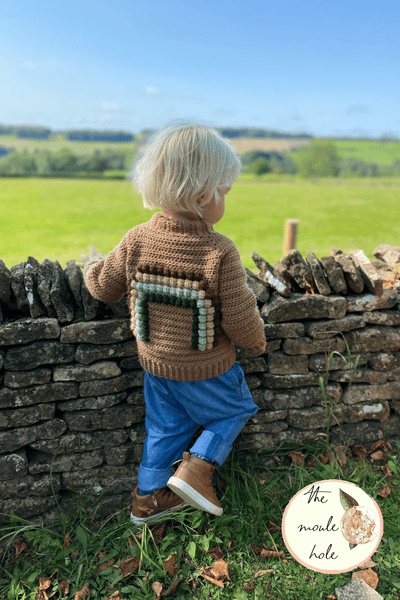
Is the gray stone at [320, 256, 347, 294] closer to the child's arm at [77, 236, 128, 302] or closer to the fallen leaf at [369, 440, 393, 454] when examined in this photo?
the fallen leaf at [369, 440, 393, 454]

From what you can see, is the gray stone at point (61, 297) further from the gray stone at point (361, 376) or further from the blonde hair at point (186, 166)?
the gray stone at point (361, 376)

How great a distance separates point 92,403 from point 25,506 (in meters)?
0.76

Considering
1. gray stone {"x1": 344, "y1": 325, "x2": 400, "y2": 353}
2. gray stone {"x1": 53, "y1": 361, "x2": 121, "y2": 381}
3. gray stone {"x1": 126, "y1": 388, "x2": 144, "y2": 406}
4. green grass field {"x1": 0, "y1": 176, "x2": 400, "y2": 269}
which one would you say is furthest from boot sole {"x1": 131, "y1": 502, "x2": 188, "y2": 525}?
green grass field {"x1": 0, "y1": 176, "x2": 400, "y2": 269}

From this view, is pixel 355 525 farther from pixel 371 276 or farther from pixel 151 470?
pixel 371 276

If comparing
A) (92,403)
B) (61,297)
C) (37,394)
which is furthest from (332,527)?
(61,297)

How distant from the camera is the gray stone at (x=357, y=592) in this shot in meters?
1.99

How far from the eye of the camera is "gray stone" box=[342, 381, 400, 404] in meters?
2.85

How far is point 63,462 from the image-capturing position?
2549 mm

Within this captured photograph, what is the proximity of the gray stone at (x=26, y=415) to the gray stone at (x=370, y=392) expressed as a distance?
2.00 meters

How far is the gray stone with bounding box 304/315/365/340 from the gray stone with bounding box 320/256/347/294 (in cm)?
21

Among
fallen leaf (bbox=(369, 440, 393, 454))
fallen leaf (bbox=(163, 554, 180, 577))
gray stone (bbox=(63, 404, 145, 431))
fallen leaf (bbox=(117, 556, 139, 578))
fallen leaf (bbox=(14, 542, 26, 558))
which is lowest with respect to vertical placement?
fallen leaf (bbox=(14, 542, 26, 558))

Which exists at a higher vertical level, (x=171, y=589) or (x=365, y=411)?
(x=365, y=411)

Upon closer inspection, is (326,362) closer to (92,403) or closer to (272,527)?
(272,527)

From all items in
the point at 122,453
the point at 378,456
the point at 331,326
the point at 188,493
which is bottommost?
the point at 378,456
